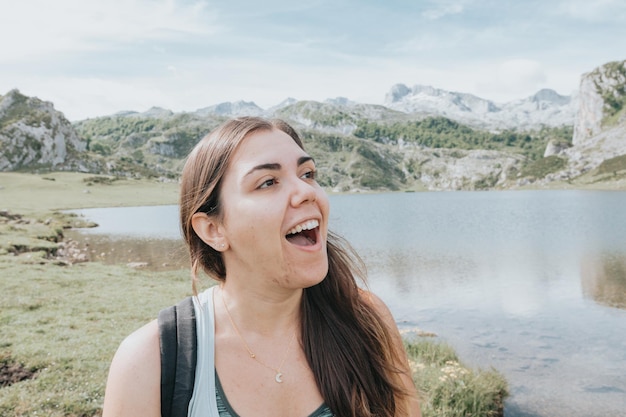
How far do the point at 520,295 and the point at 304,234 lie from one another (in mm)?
22061

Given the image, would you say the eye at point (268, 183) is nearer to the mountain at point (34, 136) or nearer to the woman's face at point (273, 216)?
the woman's face at point (273, 216)

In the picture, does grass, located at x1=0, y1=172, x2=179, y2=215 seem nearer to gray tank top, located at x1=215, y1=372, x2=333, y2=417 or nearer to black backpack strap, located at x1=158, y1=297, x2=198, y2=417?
black backpack strap, located at x1=158, y1=297, x2=198, y2=417

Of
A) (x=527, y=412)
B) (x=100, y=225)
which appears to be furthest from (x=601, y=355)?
(x=100, y=225)

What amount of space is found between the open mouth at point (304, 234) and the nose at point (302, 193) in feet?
0.41

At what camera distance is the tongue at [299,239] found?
2.64m

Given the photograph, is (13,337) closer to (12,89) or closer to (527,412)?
(527,412)

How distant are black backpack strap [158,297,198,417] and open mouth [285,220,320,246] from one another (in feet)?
2.43

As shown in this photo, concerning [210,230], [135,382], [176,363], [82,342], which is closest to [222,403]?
[176,363]

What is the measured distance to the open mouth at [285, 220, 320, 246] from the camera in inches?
102

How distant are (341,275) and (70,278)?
20594 mm

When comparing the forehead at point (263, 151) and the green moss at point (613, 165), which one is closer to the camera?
the forehead at point (263, 151)

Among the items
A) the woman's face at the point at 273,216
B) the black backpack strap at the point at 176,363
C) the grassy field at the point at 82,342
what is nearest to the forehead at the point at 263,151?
the woman's face at the point at 273,216

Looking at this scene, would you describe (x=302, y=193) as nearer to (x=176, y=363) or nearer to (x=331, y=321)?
(x=331, y=321)

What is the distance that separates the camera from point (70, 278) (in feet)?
66.6
